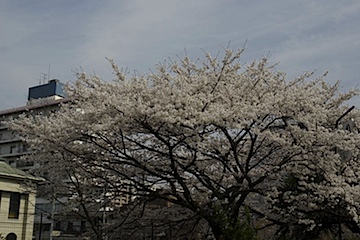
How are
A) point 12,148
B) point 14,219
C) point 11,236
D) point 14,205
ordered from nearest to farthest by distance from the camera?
point 11,236 < point 14,219 < point 14,205 < point 12,148

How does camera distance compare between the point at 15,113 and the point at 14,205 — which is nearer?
the point at 14,205

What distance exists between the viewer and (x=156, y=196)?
12.8 m

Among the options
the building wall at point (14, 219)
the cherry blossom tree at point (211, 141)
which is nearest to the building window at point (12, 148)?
the building wall at point (14, 219)

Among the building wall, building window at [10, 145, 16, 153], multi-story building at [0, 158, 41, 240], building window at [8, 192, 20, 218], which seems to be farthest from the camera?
building window at [10, 145, 16, 153]

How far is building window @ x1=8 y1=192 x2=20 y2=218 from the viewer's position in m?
28.5

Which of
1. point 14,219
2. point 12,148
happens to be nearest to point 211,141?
point 14,219

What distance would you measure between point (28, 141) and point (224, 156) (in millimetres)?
5794

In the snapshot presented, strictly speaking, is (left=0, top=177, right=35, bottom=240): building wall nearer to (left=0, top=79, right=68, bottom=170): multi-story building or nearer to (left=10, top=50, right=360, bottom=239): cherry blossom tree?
(left=10, top=50, right=360, bottom=239): cherry blossom tree

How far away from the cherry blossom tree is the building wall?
15.3 meters

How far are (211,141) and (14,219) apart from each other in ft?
65.5

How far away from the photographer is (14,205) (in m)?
28.9

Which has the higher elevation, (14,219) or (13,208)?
(13,208)

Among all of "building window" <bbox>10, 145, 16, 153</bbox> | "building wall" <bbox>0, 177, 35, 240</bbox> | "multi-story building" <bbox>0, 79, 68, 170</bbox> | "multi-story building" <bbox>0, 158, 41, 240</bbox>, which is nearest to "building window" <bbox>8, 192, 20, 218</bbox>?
"multi-story building" <bbox>0, 158, 41, 240</bbox>

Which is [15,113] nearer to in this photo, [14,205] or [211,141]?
[14,205]
